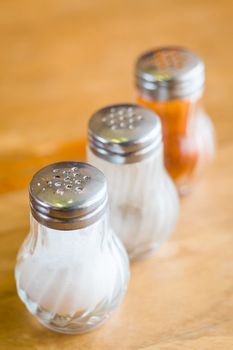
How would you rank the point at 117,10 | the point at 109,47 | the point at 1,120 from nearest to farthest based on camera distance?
the point at 1,120 < the point at 109,47 < the point at 117,10

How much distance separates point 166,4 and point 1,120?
52cm

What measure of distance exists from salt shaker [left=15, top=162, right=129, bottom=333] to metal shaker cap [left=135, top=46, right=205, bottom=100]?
0.20 m

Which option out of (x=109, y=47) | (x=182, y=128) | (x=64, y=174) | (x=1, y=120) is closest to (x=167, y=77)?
(x=182, y=128)

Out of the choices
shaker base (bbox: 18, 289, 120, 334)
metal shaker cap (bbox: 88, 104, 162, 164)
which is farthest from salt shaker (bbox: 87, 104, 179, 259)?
shaker base (bbox: 18, 289, 120, 334)

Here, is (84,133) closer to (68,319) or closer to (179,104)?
(179,104)

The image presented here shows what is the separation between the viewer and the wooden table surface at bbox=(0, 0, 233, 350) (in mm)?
788

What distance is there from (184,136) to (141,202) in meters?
0.15

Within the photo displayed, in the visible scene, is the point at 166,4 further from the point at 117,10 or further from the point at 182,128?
the point at 182,128

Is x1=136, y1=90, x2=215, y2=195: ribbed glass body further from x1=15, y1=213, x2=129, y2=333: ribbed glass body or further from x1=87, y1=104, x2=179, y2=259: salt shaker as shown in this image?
x1=15, y1=213, x2=129, y2=333: ribbed glass body

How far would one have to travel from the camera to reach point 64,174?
73 cm

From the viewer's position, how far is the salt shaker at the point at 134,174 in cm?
79

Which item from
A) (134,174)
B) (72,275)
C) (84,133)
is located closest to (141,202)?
(134,174)

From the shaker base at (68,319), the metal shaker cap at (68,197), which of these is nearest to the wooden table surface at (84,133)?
the shaker base at (68,319)

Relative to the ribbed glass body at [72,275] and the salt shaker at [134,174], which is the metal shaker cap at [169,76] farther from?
A: the ribbed glass body at [72,275]
